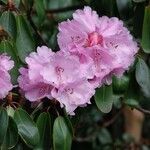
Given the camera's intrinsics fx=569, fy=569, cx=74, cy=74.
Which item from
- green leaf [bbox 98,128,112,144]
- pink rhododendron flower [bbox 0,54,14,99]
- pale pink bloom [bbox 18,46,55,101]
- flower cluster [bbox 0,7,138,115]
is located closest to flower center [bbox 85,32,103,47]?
flower cluster [bbox 0,7,138,115]

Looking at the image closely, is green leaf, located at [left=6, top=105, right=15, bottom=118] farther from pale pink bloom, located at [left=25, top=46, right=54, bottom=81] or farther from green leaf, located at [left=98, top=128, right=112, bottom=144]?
green leaf, located at [left=98, top=128, right=112, bottom=144]

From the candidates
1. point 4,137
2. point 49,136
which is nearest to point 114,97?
point 49,136

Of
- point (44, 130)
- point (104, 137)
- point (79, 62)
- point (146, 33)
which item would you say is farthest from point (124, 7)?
point (104, 137)

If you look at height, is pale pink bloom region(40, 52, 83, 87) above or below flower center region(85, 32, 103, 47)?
below

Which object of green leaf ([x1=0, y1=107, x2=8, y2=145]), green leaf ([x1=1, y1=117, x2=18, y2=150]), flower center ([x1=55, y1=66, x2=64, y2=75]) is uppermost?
flower center ([x1=55, y1=66, x2=64, y2=75])

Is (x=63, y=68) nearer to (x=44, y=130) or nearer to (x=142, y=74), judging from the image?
(x=44, y=130)

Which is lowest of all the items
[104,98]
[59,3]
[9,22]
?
[59,3]

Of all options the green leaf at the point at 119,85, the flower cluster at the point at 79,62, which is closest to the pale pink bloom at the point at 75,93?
the flower cluster at the point at 79,62

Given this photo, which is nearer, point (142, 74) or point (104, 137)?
point (142, 74)
